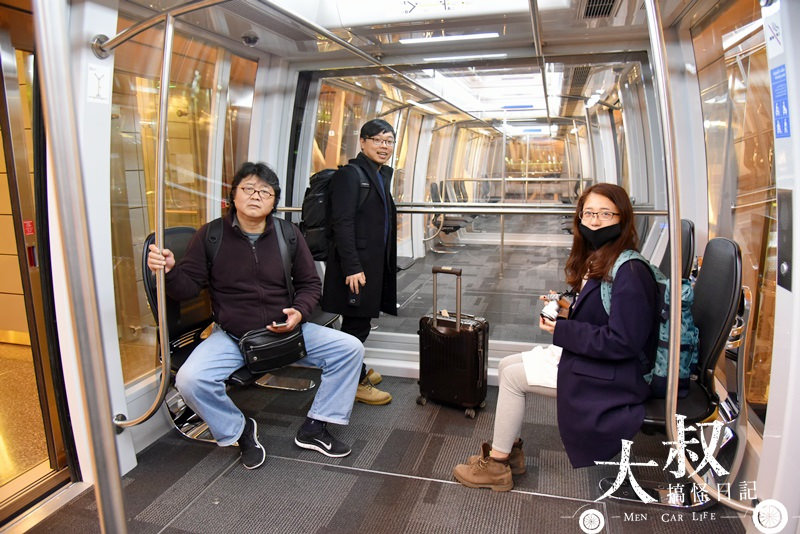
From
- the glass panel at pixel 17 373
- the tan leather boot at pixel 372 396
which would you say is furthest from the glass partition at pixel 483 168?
the glass panel at pixel 17 373

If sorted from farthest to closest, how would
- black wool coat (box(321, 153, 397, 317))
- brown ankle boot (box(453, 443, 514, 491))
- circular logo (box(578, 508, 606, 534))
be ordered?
black wool coat (box(321, 153, 397, 317)) < brown ankle boot (box(453, 443, 514, 491)) < circular logo (box(578, 508, 606, 534))

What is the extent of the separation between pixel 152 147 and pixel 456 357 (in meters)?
2.10

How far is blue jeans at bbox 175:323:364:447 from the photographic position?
251cm

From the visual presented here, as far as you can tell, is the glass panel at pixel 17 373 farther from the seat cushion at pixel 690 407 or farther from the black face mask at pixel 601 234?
the seat cushion at pixel 690 407

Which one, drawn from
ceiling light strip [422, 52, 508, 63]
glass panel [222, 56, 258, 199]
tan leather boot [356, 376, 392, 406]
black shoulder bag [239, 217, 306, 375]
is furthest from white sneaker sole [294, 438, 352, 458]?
ceiling light strip [422, 52, 508, 63]

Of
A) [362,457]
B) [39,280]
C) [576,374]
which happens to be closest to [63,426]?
[39,280]

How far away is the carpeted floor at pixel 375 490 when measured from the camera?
7.21ft

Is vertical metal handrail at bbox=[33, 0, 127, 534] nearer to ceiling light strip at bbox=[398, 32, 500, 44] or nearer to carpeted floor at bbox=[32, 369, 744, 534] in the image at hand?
carpeted floor at bbox=[32, 369, 744, 534]

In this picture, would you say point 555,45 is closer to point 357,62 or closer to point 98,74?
point 357,62

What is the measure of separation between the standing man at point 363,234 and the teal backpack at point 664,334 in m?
1.45

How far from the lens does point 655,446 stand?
280 cm

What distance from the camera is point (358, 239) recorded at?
312 cm

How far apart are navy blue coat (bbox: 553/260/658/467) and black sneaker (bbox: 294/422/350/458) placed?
1.16 meters

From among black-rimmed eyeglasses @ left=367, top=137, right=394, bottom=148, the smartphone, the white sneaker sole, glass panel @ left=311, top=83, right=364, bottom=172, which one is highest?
glass panel @ left=311, top=83, right=364, bottom=172
